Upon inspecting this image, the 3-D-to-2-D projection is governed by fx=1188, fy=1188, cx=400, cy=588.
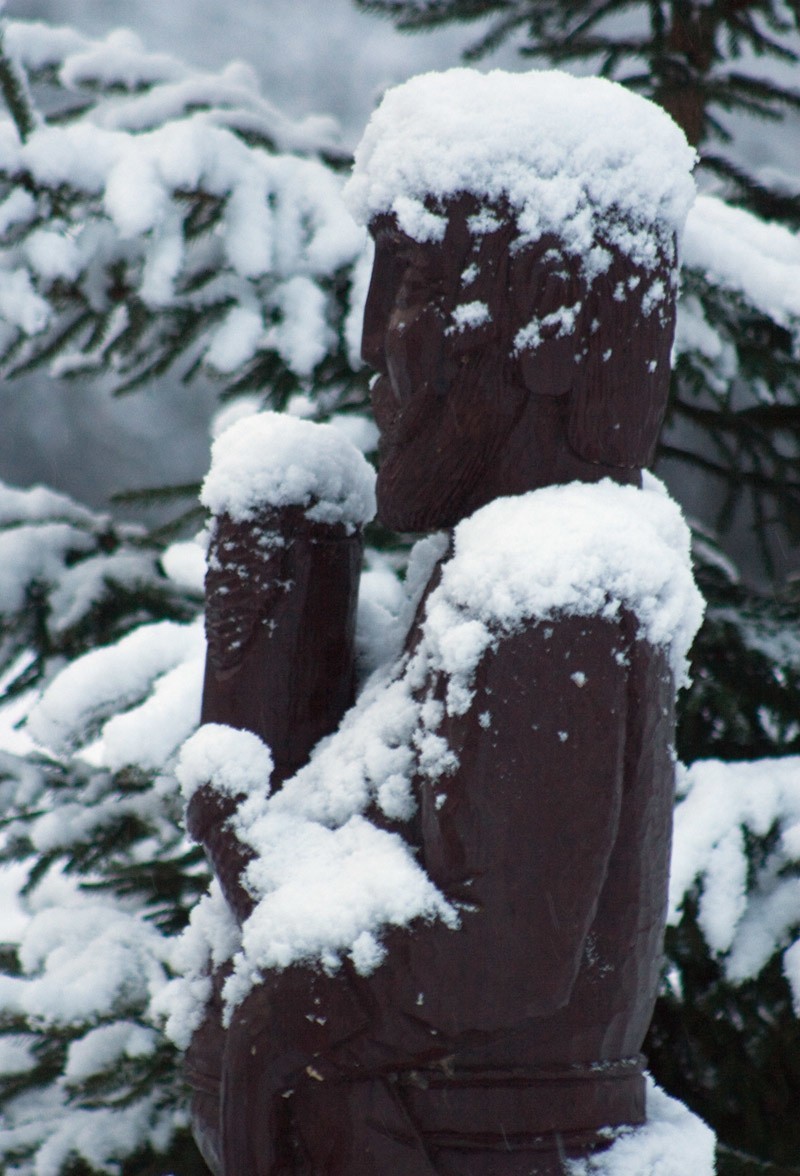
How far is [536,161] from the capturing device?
38.0 inches

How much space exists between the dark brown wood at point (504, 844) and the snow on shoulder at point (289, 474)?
0.33 ft

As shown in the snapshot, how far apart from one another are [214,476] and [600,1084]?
626 millimetres

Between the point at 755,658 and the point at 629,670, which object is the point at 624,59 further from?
the point at 629,670

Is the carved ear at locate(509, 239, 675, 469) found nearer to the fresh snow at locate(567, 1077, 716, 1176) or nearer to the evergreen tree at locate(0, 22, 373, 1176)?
the fresh snow at locate(567, 1077, 716, 1176)

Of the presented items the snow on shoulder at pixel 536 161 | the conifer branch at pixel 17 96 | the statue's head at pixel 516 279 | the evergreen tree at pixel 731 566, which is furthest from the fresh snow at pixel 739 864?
the conifer branch at pixel 17 96

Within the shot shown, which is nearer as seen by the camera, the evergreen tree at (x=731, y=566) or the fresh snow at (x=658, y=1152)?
the fresh snow at (x=658, y=1152)

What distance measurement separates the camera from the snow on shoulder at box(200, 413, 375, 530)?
3.56 ft

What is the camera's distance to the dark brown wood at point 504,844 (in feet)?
2.91

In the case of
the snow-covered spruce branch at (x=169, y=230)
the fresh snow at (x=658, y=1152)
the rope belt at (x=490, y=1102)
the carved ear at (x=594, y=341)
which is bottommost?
the fresh snow at (x=658, y=1152)

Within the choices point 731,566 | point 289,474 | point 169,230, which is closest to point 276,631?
point 289,474

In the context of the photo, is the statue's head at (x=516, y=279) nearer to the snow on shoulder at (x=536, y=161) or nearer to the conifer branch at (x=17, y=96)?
the snow on shoulder at (x=536, y=161)

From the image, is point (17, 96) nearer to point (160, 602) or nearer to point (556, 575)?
point (160, 602)

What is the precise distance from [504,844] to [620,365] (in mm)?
400

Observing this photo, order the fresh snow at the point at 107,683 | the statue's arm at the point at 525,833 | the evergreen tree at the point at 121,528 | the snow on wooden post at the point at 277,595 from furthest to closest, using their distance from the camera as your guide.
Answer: the evergreen tree at the point at 121,528 < the fresh snow at the point at 107,683 < the snow on wooden post at the point at 277,595 < the statue's arm at the point at 525,833
